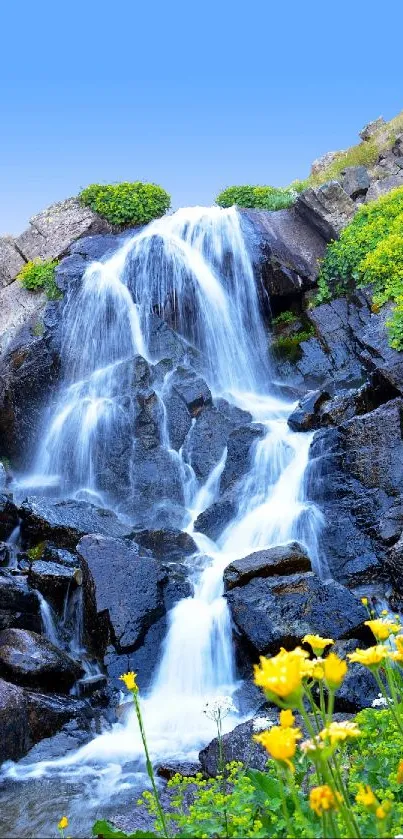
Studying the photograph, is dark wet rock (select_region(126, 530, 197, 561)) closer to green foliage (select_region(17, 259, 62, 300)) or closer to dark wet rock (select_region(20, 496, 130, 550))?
dark wet rock (select_region(20, 496, 130, 550))

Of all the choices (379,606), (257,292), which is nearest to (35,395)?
(257,292)

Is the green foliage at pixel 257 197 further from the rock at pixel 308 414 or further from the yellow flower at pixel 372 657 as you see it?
the yellow flower at pixel 372 657

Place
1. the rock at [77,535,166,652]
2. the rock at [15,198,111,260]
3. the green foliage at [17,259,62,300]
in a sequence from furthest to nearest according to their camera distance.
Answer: the rock at [15,198,111,260] → the green foliage at [17,259,62,300] → the rock at [77,535,166,652]

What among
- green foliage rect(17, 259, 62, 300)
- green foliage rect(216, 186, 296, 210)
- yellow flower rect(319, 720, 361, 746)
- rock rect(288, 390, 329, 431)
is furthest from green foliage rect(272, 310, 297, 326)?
yellow flower rect(319, 720, 361, 746)

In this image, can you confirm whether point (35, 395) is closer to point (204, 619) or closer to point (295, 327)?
point (295, 327)

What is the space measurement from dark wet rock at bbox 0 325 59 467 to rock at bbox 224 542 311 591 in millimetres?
6459

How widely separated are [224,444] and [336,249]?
5835mm

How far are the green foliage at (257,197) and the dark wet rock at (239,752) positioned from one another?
14199 mm

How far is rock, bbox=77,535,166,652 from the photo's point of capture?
8102 mm

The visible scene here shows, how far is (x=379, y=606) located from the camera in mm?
8102

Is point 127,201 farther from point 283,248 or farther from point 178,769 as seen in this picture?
point 178,769

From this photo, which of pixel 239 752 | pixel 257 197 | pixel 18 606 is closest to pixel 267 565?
pixel 239 752

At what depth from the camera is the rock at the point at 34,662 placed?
7.21 m

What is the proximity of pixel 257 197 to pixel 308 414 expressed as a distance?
9118mm
